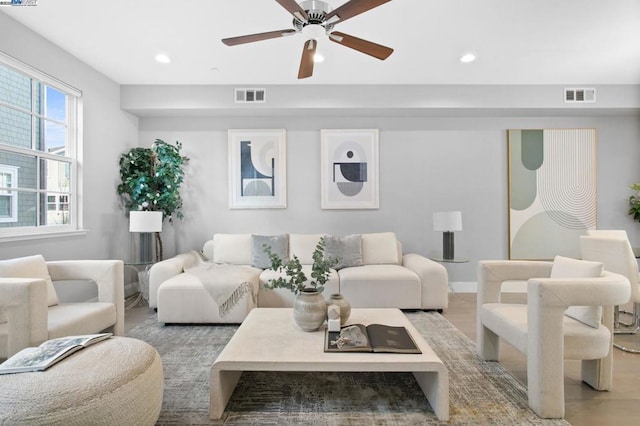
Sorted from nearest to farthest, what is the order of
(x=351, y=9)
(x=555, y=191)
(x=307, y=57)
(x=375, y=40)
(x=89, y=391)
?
(x=89, y=391)
(x=351, y=9)
(x=307, y=57)
(x=375, y=40)
(x=555, y=191)

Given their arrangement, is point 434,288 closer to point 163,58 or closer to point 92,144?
point 163,58

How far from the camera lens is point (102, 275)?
2.59m

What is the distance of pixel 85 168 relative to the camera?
3.58 m

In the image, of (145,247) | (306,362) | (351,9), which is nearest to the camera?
(306,362)

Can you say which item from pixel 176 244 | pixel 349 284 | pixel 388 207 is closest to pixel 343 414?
pixel 349 284

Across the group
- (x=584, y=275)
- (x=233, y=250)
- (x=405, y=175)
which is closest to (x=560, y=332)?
(x=584, y=275)

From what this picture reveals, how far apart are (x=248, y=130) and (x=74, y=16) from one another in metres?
2.12

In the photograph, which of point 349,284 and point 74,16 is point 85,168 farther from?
point 349,284

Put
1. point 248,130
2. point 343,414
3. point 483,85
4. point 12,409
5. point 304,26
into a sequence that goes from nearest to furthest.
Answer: point 12,409
point 343,414
point 304,26
point 483,85
point 248,130

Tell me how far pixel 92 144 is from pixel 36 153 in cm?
65

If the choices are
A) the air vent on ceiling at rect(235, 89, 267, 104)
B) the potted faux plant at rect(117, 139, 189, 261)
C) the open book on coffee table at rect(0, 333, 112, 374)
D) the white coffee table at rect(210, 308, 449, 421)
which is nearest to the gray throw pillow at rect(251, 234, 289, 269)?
the potted faux plant at rect(117, 139, 189, 261)

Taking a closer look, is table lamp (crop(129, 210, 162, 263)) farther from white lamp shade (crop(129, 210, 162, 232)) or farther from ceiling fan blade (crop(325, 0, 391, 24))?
ceiling fan blade (crop(325, 0, 391, 24))

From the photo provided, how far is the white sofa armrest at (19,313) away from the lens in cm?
184

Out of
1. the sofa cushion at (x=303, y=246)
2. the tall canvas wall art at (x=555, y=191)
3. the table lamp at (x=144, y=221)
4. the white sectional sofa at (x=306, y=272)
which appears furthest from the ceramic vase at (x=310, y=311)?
the tall canvas wall art at (x=555, y=191)
